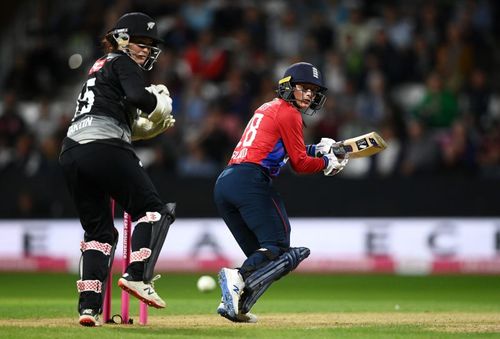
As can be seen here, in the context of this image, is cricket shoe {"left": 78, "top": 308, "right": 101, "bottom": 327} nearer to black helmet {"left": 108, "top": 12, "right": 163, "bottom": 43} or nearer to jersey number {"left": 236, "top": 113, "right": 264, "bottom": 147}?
jersey number {"left": 236, "top": 113, "right": 264, "bottom": 147}

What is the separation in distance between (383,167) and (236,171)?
8182 millimetres

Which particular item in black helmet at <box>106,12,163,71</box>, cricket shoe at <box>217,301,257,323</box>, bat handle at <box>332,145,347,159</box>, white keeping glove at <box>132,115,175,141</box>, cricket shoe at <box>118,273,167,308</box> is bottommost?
cricket shoe at <box>217,301,257,323</box>

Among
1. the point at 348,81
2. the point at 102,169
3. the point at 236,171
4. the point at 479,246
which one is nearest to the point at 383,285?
the point at 479,246

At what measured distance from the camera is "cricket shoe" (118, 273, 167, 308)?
740cm

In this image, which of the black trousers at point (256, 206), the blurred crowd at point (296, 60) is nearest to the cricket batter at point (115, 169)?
the black trousers at point (256, 206)

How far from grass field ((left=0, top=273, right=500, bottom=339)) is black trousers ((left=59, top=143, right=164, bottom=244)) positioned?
0.79 metres

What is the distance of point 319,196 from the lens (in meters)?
15.9

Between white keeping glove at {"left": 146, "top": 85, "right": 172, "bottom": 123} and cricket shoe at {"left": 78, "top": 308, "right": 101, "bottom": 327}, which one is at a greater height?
white keeping glove at {"left": 146, "top": 85, "right": 172, "bottom": 123}

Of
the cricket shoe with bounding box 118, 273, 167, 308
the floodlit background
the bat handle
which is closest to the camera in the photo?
the cricket shoe with bounding box 118, 273, 167, 308

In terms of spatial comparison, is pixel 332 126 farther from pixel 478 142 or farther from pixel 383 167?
pixel 478 142

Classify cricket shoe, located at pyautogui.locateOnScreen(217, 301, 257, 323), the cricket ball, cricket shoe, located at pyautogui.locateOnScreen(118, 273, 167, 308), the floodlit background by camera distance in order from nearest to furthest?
cricket shoe, located at pyautogui.locateOnScreen(118, 273, 167, 308)
cricket shoe, located at pyautogui.locateOnScreen(217, 301, 257, 323)
the cricket ball
the floodlit background

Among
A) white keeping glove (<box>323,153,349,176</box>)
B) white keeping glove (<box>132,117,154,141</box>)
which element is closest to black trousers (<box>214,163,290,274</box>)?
white keeping glove (<box>323,153,349,176</box>)

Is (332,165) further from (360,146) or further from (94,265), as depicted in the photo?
(94,265)

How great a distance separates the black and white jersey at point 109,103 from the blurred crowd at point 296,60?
839cm
